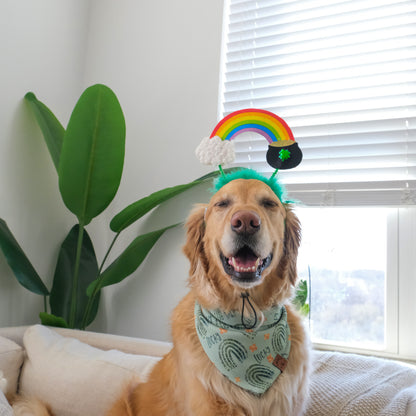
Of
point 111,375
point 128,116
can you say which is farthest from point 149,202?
point 111,375

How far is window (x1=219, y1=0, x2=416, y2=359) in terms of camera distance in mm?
1792

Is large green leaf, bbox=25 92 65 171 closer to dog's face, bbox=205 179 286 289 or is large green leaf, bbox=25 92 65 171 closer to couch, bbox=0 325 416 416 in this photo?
couch, bbox=0 325 416 416

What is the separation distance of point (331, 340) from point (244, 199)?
119 cm

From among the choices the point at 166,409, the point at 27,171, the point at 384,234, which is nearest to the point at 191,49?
the point at 27,171

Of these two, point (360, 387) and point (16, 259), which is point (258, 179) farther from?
point (16, 259)

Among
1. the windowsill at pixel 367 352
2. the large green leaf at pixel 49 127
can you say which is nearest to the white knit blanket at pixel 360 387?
the windowsill at pixel 367 352

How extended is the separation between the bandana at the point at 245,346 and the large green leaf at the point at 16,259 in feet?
3.43

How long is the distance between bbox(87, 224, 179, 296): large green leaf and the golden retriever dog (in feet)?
2.41

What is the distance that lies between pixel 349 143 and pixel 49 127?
4.83ft

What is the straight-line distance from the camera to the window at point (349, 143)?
1792 mm

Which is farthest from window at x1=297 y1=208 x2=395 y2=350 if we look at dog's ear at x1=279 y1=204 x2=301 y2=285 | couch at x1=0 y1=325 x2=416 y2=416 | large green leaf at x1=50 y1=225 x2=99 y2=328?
large green leaf at x1=50 y1=225 x2=99 y2=328

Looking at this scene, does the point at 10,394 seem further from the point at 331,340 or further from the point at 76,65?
the point at 76,65

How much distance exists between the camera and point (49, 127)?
1989 millimetres

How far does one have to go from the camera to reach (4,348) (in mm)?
1469
